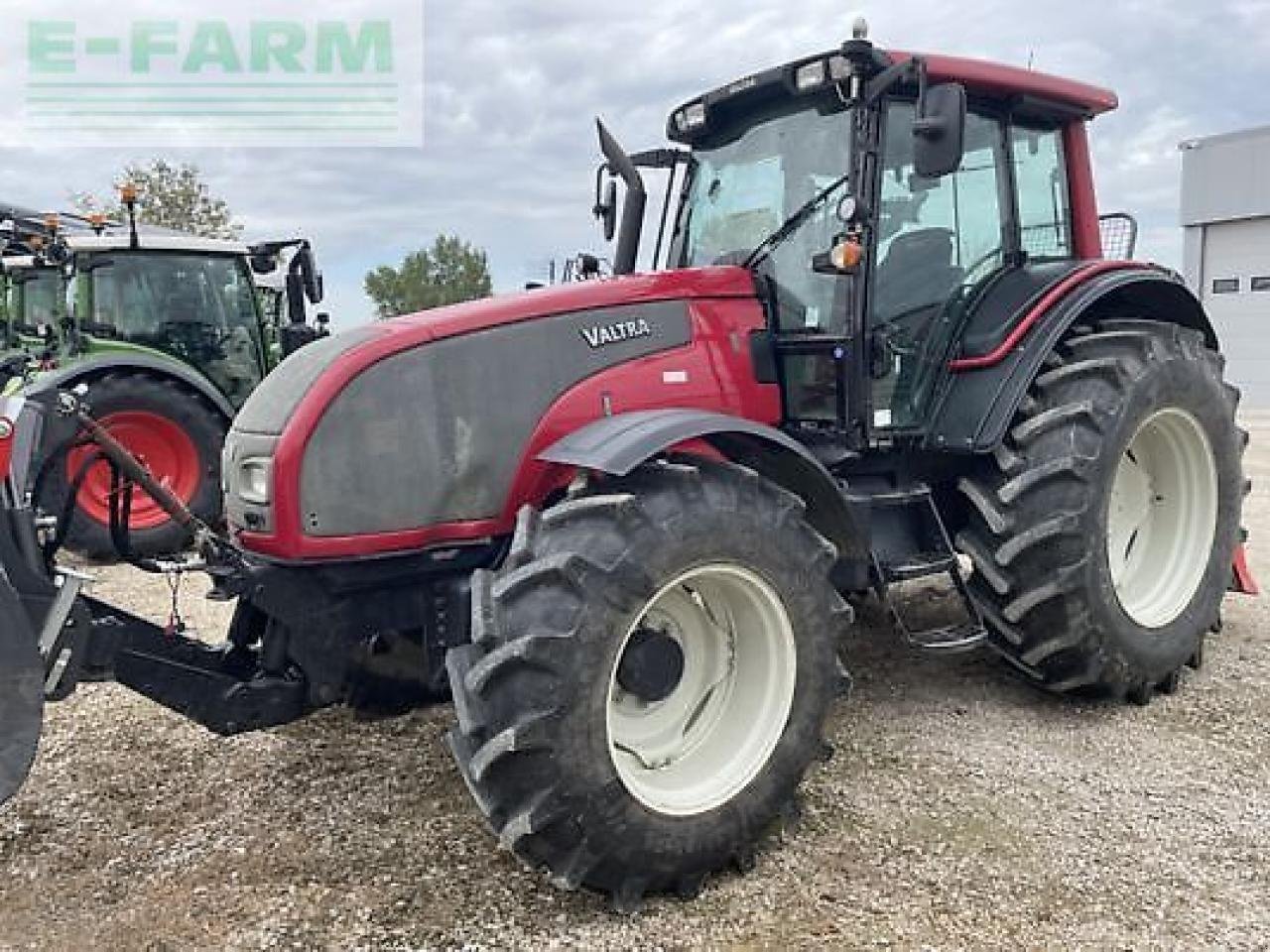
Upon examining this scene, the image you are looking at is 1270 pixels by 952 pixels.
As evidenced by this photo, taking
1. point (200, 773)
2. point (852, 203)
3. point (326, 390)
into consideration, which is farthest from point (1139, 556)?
point (200, 773)

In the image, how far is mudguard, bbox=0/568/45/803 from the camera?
8.80 ft

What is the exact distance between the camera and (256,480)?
3164mm

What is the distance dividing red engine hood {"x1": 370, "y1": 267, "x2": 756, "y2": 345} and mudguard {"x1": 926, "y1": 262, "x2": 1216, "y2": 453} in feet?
2.88

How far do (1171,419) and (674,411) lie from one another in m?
2.31

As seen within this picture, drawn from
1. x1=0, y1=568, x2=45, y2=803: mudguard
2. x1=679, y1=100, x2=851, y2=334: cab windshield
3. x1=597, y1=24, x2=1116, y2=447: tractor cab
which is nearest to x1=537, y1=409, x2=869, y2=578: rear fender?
x1=597, y1=24, x2=1116, y2=447: tractor cab

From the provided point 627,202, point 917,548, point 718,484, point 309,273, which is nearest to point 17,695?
point 718,484

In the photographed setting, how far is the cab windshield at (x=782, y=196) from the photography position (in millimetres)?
4016

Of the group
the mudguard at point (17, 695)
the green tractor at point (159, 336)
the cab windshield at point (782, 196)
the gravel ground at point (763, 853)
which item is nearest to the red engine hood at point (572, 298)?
the cab windshield at point (782, 196)

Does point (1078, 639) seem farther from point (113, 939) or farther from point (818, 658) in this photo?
point (113, 939)

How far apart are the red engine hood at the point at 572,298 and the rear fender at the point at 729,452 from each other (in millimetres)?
394

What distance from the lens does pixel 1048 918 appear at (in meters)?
2.92

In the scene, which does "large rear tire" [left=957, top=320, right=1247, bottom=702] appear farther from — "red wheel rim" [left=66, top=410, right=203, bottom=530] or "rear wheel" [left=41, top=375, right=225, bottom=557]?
"red wheel rim" [left=66, top=410, right=203, bottom=530]

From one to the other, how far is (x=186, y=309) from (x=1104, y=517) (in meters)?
7.00

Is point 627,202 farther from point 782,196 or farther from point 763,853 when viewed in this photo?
point 763,853
